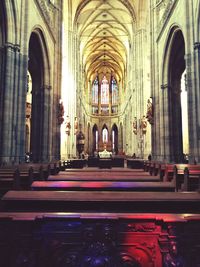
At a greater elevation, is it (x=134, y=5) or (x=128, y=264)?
(x=134, y=5)

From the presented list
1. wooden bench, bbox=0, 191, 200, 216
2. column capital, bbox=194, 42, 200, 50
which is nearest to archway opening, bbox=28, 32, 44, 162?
column capital, bbox=194, 42, 200, 50

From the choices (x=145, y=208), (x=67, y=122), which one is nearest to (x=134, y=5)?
(x=67, y=122)

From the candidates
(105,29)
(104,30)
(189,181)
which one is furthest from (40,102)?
(104,30)

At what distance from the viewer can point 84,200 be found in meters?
2.86

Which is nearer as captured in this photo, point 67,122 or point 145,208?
point 145,208

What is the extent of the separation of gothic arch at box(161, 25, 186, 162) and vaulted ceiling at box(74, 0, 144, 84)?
12486 mm

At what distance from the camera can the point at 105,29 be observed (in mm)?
34812

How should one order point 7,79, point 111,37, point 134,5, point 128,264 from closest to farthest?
point 128,264
point 7,79
point 134,5
point 111,37

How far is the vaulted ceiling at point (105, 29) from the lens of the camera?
28466 millimetres

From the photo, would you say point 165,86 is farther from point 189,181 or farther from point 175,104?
point 189,181

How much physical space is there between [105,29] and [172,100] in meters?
23.0

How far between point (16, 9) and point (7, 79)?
2.79m

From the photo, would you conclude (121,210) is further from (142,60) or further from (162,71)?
(142,60)

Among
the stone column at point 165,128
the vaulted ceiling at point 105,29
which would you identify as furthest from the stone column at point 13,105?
the vaulted ceiling at point 105,29
